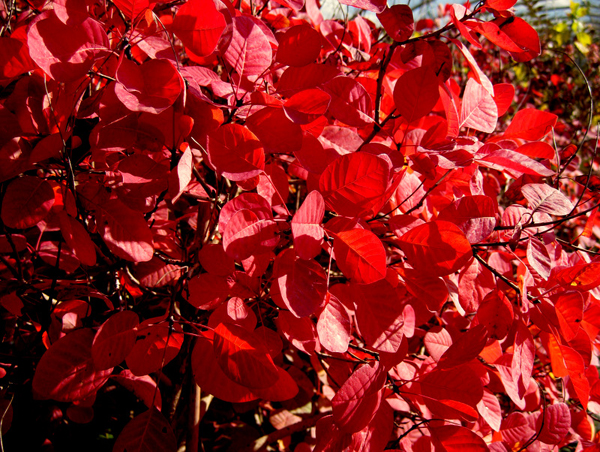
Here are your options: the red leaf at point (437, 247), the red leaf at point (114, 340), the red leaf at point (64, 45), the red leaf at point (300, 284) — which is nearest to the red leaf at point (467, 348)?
the red leaf at point (437, 247)

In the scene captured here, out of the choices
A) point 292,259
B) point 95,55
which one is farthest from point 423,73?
point 95,55

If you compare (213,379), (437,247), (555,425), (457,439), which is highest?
(437,247)

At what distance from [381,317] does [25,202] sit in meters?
0.59

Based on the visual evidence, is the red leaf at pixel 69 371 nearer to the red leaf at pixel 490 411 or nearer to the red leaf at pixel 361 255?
the red leaf at pixel 361 255

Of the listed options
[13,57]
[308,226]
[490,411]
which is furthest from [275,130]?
[490,411]

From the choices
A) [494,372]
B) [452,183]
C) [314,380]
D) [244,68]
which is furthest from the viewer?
[314,380]

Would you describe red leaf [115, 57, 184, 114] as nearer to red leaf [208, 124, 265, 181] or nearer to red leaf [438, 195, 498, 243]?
red leaf [208, 124, 265, 181]

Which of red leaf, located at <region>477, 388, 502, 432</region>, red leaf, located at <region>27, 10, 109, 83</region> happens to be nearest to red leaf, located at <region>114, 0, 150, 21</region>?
red leaf, located at <region>27, 10, 109, 83</region>

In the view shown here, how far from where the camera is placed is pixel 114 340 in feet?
2.03

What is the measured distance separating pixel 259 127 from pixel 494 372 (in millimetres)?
768

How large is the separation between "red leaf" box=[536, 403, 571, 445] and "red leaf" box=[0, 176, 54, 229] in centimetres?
102

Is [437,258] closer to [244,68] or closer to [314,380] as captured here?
[244,68]

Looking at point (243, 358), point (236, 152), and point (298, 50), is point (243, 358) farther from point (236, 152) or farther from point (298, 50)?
point (298, 50)

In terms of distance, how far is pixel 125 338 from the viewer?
0.63 m
